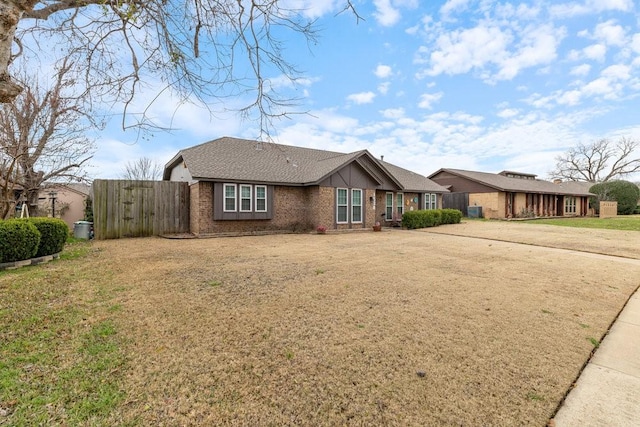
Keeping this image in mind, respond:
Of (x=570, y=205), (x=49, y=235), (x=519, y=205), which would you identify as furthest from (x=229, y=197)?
(x=570, y=205)

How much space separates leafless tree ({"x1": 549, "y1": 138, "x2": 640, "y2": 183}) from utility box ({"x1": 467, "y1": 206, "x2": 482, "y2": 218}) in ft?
130

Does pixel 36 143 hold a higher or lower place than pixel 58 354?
higher

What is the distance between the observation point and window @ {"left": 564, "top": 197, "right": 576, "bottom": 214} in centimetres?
3403

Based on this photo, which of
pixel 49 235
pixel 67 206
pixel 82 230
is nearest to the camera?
pixel 49 235

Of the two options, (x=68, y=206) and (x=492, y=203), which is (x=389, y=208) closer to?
(x=492, y=203)

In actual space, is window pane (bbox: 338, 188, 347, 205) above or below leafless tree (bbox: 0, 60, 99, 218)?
below

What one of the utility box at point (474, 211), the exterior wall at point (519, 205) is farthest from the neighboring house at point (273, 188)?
the exterior wall at point (519, 205)

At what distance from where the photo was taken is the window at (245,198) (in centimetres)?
1418


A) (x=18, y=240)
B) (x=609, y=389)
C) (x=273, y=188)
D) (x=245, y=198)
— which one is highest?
(x=273, y=188)

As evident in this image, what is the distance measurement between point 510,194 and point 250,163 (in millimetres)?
24830

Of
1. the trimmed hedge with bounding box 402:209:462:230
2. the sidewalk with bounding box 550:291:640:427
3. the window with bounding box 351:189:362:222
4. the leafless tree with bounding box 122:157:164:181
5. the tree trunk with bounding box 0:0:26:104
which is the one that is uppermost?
the leafless tree with bounding box 122:157:164:181

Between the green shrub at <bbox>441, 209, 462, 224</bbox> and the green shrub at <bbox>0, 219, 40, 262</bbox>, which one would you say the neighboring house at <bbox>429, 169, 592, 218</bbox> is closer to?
the green shrub at <bbox>441, 209, 462, 224</bbox>

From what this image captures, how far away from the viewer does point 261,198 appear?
14.8 m

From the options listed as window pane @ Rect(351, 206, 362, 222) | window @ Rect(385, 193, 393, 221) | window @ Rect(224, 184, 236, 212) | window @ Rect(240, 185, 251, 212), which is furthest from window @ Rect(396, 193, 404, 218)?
window @ Rect(224, 184, 236, 212)
